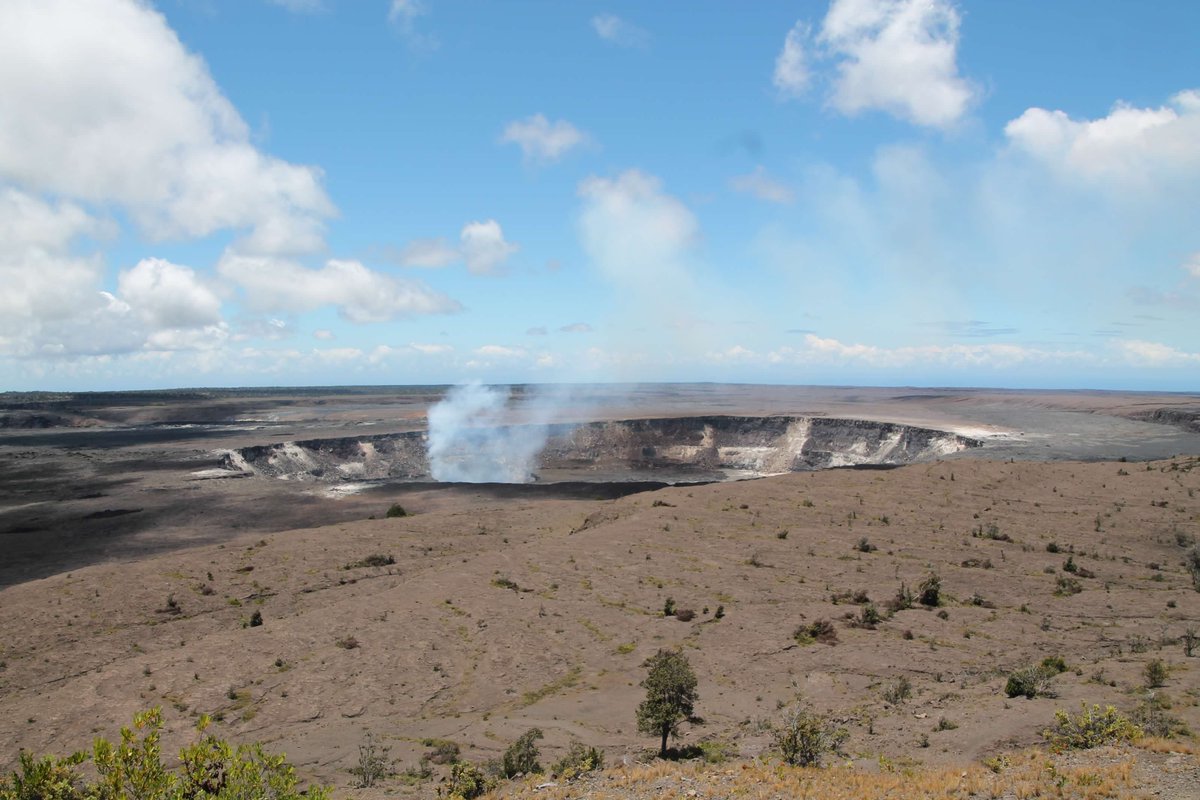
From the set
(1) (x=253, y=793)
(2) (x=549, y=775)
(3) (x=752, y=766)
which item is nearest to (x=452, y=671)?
(2) (x=549, y=775)

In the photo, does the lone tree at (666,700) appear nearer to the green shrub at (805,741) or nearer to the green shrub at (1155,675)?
the green shrub at (805,741)

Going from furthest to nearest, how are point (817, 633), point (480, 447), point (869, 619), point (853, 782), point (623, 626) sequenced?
point (480, 447) < point (623, 626) < point (869, 619) < point (817, 633) < point (853, 782)

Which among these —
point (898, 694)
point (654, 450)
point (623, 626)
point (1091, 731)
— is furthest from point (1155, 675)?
point (654, 450)

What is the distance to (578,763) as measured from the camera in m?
15.4

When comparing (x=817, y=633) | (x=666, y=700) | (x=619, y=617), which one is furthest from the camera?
(x=619, y=617)

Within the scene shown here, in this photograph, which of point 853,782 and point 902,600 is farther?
point 902,600

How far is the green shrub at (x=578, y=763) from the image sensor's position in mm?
14836

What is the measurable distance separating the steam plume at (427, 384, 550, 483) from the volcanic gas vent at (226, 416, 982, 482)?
1.69 feet

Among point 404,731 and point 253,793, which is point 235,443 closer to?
point 404,731

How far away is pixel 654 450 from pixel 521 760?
87602 mm

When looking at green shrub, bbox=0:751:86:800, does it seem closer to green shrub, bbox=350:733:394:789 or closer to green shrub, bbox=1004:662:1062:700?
green shrub, bbox=350:733:394:789

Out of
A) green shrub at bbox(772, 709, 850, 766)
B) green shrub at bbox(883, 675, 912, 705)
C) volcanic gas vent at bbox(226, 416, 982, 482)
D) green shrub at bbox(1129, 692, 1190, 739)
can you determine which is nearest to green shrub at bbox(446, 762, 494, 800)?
green shrub at bbox(772, 709, 850, 766)

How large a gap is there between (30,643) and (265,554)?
39.8 ft

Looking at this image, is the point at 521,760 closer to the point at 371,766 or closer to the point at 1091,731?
the point at 371,766
